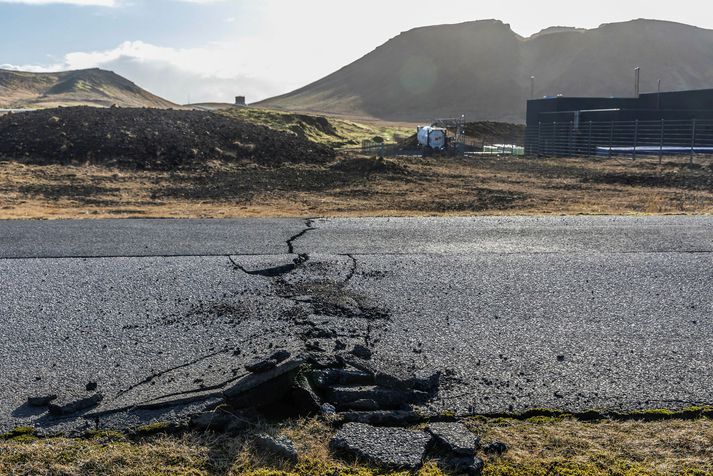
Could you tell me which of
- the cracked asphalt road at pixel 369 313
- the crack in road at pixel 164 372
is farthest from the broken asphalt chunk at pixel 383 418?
the crack in road at pixel 164 372

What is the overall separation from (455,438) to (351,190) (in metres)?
16.5

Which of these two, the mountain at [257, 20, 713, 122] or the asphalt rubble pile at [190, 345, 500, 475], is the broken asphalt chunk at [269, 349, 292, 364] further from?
the mountain at [257, 20, 713, 122]

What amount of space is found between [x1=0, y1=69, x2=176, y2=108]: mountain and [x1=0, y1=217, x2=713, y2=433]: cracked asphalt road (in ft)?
417

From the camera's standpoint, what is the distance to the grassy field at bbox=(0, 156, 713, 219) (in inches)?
632

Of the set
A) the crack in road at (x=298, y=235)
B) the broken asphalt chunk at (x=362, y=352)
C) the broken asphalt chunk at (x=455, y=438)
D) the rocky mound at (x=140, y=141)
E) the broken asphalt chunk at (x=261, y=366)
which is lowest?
the broken asphalt chunk at (x=455, y=438)

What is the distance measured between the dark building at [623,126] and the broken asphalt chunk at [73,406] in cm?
3475

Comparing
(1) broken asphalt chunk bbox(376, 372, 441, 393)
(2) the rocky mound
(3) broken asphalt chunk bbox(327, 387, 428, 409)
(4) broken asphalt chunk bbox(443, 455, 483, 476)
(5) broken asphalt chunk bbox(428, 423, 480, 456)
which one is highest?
(2) the rocky mound

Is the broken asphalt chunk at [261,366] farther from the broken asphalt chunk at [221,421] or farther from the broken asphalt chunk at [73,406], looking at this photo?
the broken asphalt chunk at [73,406]

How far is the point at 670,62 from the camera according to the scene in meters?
174

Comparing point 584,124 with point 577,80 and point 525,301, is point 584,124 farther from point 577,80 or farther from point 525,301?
point 577,80

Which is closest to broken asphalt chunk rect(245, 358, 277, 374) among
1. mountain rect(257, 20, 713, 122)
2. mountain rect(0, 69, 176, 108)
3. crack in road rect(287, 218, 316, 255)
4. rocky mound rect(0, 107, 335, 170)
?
crack in road rect(287, 218, 316, 255)

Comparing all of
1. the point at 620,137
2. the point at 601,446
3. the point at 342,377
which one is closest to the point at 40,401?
the point at 342,377

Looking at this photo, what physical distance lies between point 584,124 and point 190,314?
1461 inches

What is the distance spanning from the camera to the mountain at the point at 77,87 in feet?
438
